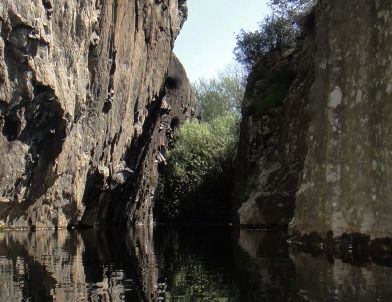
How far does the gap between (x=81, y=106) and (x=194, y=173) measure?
2229 cm

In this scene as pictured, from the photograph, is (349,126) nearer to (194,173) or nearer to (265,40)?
(265,40)

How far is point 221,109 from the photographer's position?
70562 mm

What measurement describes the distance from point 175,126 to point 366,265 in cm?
4741

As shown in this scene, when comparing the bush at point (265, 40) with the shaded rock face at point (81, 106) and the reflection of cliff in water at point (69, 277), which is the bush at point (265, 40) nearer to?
the shaded rock face at point (81, 106)

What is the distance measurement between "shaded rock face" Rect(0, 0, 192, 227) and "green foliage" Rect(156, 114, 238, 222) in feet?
7.78

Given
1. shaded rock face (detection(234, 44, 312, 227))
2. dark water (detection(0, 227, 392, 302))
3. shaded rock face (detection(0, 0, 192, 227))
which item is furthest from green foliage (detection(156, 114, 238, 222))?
dark water (detection(0, 227, 392, 302))

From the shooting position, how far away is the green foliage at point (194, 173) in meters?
52.1

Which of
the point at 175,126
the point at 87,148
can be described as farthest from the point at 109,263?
the point at 175,126

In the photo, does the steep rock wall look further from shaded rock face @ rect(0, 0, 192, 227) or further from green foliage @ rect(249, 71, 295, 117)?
green foliage @ rect(249, 71, 295, 117)

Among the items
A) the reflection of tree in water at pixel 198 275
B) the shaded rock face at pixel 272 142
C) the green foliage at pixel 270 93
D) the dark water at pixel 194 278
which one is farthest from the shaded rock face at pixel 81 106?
the reflection of tree in water at pixel 198 275

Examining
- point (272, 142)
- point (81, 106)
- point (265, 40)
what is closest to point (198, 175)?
point (265, 40)

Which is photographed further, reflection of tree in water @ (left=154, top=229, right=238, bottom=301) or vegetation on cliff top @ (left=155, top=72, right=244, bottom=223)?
vegetation on cliff top @ (left=155, top=72, right=244, bottom=223)

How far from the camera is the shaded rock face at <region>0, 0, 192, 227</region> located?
2577 cm

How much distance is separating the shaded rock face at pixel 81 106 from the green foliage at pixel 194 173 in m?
2.37
